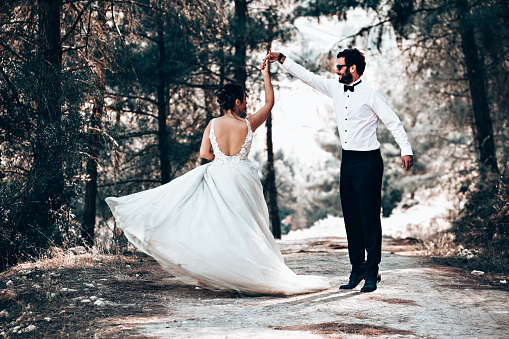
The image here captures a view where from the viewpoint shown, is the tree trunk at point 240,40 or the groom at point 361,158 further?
the tree trunk at point 240,40

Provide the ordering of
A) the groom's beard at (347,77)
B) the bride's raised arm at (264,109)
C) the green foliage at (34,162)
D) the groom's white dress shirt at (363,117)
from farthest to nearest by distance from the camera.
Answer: the green foliage at (34,162), the bride's raised arm at (264,109), the groom's beard at (347,77), the groom's white dress shirt at (363,117)

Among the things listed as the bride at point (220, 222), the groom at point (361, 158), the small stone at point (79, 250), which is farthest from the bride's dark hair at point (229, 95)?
the small stone at point (79, 250)

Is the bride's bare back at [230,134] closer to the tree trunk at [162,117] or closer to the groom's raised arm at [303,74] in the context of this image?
the groom's raised arm at [303,74]

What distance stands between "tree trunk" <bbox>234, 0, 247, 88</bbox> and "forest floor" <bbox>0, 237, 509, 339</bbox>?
9714mm

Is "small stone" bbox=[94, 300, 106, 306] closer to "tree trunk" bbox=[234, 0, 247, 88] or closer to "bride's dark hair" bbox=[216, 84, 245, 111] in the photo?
"bride's dark hair" bbox=[216, 84, 245, 111]

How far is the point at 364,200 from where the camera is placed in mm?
5738

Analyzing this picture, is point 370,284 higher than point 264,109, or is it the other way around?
point 264,109

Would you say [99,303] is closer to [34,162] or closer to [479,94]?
[34,162]

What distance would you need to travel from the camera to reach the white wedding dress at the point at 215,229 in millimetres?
5496

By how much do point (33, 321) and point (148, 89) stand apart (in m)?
13.4

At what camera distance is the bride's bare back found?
237 inches

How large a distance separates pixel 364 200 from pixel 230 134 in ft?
5.37

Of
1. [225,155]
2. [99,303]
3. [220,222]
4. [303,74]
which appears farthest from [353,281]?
[99,303]

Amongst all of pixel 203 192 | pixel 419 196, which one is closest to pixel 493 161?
pixel 203 192
